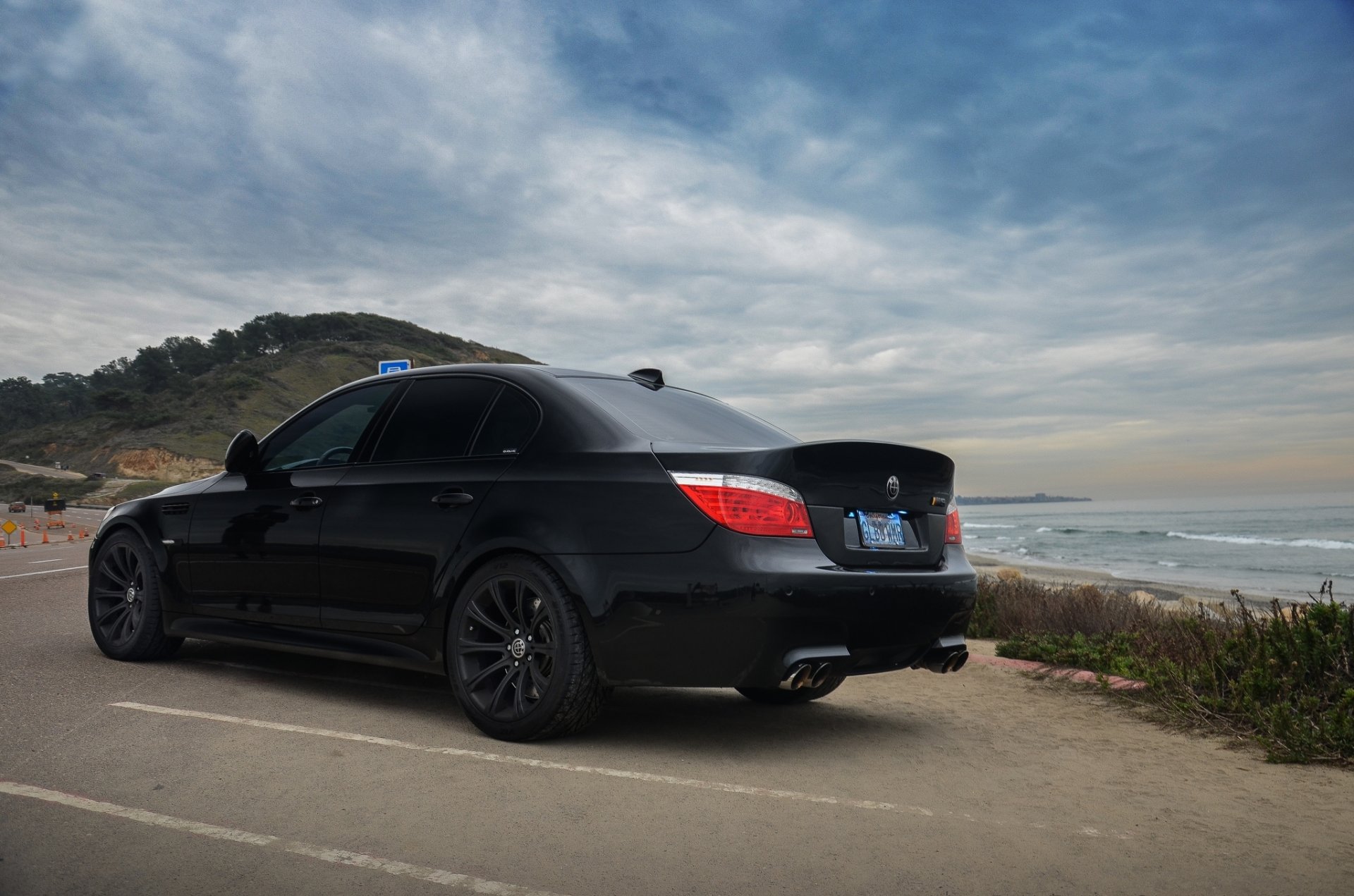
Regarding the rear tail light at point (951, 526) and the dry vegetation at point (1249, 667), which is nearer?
the dry vegetation at point (1249, 667)

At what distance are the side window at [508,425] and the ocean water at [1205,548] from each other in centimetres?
1365

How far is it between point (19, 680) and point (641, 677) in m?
3.70

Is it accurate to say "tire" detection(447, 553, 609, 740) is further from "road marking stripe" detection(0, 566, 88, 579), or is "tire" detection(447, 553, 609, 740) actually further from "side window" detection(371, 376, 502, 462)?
"road marking stripe" detection(0, 566, 88, 579)

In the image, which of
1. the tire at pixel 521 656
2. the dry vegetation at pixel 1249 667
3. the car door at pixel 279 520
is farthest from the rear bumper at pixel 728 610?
the dry vegetation at pixel 1249 667

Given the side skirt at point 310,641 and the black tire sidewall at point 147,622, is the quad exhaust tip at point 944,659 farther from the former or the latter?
the black tire sidewall at point 147,622

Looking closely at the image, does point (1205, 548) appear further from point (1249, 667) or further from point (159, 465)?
point (159, 465)

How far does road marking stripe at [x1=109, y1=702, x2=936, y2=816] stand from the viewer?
12.7 ft

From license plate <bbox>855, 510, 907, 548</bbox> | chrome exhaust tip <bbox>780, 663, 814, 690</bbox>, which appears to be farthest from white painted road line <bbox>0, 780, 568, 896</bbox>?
license plate <bbox>855, 510, 907, 548</bbox>

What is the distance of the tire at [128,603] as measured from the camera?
6.32m

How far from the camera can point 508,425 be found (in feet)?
16.2

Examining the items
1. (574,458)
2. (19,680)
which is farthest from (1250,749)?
(19,680)

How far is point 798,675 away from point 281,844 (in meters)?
1.90

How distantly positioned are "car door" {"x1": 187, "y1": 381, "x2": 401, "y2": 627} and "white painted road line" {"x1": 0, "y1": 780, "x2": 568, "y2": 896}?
5.69 ft

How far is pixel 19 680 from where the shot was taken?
5.76 m
